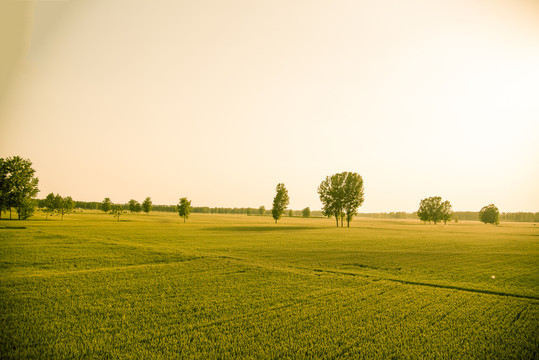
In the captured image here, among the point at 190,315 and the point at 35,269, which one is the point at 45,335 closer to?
the point at 190,315

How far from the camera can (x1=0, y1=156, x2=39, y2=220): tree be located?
205ft

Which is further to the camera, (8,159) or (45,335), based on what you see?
(8,159)

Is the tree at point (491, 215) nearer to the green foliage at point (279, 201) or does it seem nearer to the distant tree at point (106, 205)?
the green foliage at point (279, 201)

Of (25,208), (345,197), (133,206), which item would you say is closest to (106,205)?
(133,206)

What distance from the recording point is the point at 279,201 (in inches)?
3452

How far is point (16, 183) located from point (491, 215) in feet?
610

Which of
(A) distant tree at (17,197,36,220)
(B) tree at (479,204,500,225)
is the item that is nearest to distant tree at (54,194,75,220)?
(A) distant tree at (17,197,36,220)

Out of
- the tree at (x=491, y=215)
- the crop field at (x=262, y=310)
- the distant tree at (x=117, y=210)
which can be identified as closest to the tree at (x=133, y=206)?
the distant tree at (x=117, y=210)

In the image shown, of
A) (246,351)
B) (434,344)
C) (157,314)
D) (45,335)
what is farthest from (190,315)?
(434,344)

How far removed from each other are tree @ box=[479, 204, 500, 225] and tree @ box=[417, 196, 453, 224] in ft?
55.0

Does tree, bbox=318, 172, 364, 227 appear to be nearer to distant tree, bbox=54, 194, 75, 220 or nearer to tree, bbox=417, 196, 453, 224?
tree, bbox=417, 196, 453, 224

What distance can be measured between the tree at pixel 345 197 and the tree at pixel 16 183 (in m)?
80.4

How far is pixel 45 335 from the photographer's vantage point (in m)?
8.04

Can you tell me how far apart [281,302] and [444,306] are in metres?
7.29
